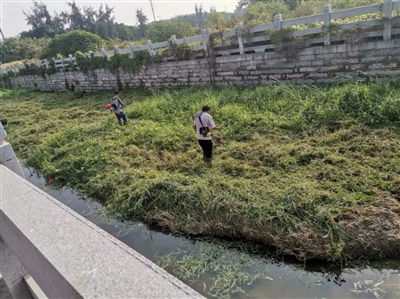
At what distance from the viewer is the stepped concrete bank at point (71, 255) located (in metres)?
0.96

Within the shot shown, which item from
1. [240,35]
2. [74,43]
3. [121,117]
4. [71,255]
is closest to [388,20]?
[240,35]

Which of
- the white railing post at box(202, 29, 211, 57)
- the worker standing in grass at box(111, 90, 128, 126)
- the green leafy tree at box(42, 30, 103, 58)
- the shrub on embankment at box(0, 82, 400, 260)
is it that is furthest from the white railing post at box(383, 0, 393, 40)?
the green leafy tree at box(42, 30, 103, 58)

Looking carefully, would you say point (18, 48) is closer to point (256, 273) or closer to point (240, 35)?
point (240, 35)

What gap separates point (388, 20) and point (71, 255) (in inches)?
304

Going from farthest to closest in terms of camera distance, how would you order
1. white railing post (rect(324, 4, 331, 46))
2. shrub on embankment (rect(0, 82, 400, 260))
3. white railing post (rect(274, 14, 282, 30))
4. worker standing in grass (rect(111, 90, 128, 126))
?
white railing post (rect(274, 14, 282, 30)), worker standing in grass (rect(111, 90, 128, 126)), white railing post (rect(324, 4, 331, 46)), shrub on embankment (rect(0, 82, 400, 260))

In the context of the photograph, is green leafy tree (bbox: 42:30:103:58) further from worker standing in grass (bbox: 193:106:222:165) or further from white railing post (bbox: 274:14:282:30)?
worker standing in grass (bbox: 193:106:222:165)

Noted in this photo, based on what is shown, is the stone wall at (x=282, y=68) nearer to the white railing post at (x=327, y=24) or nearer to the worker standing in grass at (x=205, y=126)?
the white railing post at (x=327, y=24)

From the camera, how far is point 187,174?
527cm

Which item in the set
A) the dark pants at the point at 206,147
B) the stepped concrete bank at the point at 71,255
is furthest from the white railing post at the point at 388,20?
the stepped concrete bank at the point at 71,255

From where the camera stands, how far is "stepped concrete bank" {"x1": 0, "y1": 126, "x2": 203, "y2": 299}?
957mm

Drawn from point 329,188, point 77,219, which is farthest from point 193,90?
point 77,219

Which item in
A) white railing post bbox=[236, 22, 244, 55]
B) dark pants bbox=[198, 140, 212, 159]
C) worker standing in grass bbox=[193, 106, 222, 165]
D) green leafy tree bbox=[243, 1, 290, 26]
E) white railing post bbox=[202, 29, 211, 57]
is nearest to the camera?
worker standing in grass bbox=[193, 106, 222, 165]

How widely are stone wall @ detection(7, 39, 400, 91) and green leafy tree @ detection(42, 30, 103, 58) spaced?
34.9 feet

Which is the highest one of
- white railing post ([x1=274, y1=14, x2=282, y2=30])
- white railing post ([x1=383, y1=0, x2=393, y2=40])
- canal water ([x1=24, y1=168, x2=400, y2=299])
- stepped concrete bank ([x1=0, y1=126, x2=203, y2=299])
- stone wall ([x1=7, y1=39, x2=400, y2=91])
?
white railing post ([x1=274, y1=14, x2=282, y2=30])
